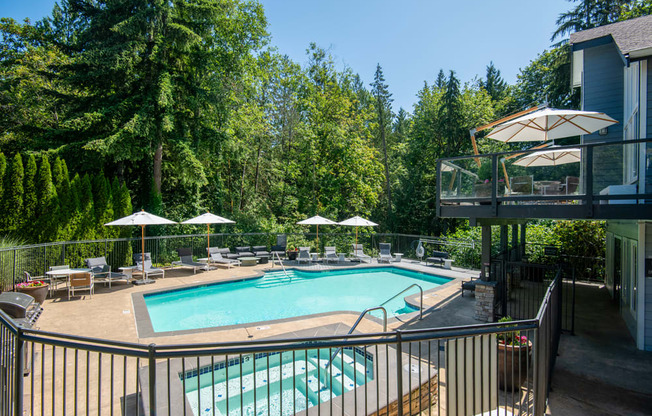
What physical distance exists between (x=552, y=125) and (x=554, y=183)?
1.82m

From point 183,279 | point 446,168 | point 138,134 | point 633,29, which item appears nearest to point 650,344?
point 446,168

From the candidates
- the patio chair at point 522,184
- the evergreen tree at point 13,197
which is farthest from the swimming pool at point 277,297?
the evergreen tree at point 13,197

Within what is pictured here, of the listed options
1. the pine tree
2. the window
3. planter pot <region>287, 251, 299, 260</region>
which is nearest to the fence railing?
the window

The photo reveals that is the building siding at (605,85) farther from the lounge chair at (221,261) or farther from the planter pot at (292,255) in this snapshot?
the lounge chair at (221,261)

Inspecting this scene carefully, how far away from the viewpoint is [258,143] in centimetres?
2142

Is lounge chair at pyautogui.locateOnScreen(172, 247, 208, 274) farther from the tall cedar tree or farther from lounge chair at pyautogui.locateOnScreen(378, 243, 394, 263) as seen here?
lounge chair at pyautogui.locateOnScreen(378, 243, 394, 263)

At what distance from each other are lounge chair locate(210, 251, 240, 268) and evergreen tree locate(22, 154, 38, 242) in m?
6.03

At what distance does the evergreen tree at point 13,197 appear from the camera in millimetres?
10820

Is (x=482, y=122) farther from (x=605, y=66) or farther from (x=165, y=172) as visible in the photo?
(x=165, y=172)

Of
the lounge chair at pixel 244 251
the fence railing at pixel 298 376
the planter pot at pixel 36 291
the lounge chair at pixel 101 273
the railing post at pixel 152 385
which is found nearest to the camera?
the railing post at pixel 152 385

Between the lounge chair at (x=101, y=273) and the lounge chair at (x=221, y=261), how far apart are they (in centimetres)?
364

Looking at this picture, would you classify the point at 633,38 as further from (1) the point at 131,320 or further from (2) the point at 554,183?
(1) the point at 131,320

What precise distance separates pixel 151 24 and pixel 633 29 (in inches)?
666

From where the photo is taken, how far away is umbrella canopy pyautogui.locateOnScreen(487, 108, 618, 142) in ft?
22.4
